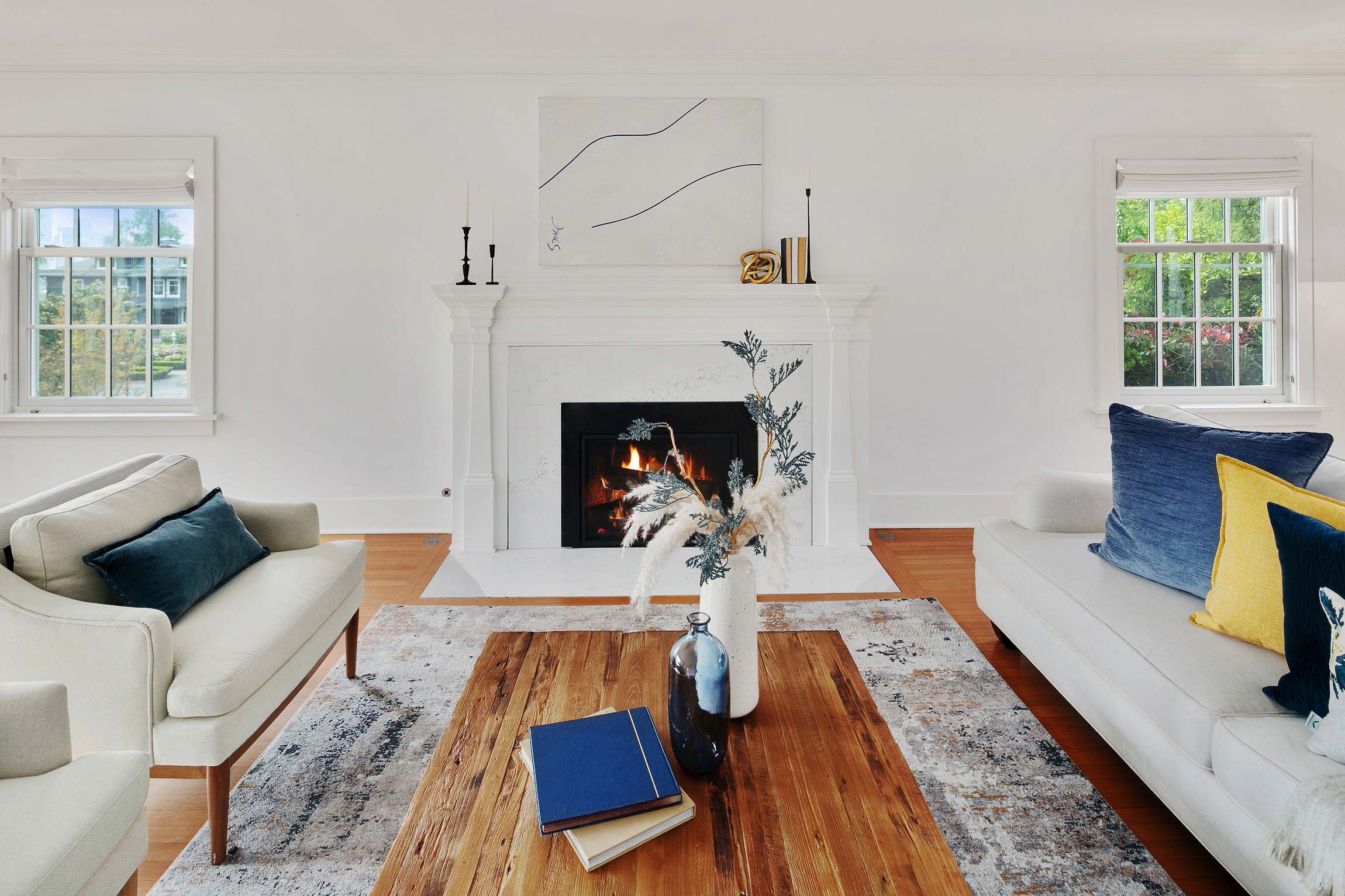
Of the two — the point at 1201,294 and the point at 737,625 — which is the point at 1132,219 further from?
the point at 737,625

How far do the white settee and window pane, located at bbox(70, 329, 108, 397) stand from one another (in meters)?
4.57

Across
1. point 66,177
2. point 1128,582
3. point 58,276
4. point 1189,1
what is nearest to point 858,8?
point 1189,1

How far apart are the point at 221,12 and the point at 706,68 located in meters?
2.32

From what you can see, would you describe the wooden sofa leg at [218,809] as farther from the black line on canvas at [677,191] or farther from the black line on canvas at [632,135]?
the black line on canvas at [632,135]

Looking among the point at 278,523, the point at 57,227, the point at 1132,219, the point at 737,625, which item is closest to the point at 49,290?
the point at 57,227

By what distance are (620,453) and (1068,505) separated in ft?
6.85

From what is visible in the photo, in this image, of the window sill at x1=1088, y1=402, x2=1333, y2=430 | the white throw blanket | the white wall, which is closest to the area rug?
the white throw blanket

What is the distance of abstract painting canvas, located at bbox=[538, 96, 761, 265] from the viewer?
369cm

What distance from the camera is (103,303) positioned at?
381 centimetres

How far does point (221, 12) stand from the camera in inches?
126

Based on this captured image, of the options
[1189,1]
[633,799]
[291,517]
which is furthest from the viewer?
[1189,1]

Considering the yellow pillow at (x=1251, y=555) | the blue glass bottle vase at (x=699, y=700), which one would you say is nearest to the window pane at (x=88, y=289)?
the blue glass bottle vase at (x=699, y=700)

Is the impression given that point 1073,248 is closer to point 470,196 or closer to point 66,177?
point 470,196

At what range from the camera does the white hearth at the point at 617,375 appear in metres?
3.54
